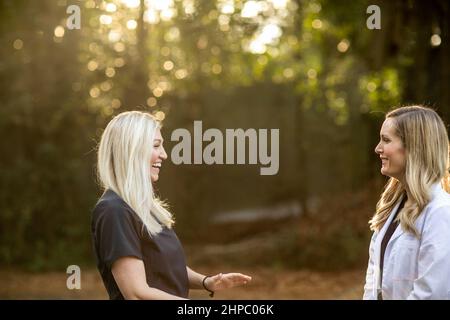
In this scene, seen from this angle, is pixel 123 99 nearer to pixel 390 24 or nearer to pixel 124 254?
pixel 390 24

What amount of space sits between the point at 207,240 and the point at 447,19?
231 inches

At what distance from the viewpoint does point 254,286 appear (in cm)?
865

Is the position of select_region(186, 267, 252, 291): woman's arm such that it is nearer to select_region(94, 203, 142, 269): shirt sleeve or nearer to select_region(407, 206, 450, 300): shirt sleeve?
select_region(94, 203, 142, 269): shirt sleeve

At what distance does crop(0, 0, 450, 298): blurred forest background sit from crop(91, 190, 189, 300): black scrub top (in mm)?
6240

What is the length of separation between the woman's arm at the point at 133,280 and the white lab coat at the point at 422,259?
837 millimetres

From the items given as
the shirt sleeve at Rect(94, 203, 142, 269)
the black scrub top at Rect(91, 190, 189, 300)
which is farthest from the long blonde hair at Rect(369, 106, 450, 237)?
the shirt sleeve at Rect(94, 203, 142, 269)

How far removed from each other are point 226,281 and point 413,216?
2.50 ft

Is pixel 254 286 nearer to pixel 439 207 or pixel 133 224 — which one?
Result: pixel 439 207

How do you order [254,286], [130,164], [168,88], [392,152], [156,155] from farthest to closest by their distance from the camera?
[168,88] → [254,286] → [392,152] → [156,155] → [130,164]

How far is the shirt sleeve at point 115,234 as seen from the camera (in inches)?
93.9

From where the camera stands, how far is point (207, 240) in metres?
12.0

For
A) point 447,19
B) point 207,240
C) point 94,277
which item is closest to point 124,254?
point 447,19

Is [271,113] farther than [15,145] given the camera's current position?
Yes

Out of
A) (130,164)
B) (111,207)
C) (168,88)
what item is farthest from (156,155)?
(168,88)
